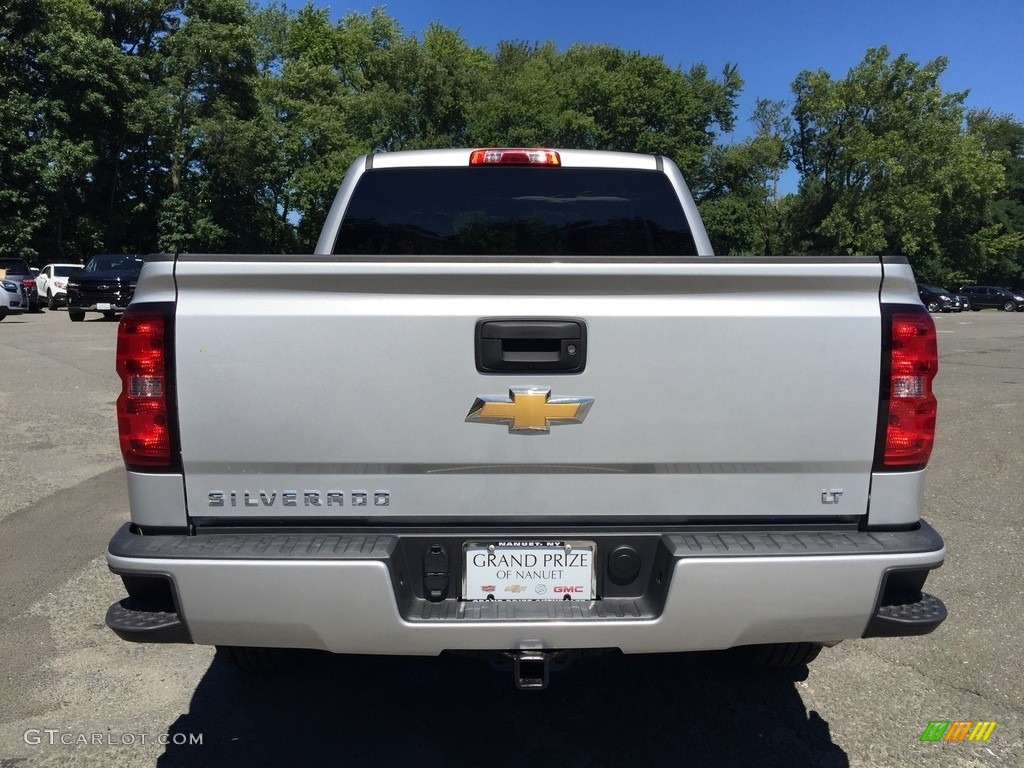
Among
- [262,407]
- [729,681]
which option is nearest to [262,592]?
[262,407]

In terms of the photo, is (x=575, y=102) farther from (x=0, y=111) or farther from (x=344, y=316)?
(x=344, y=316)

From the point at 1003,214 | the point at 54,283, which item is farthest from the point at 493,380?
the point at 1003,214

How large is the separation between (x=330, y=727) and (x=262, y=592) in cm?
101

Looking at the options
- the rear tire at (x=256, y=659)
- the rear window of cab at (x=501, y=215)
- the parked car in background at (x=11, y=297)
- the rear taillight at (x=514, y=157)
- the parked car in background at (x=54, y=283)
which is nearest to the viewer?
the rear tire at (x=256, y=659)

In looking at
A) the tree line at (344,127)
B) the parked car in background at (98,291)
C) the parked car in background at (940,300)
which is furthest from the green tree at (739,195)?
the parked car in background at (98,291)

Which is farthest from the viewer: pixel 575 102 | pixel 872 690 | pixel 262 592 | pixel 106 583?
pixel 575 102

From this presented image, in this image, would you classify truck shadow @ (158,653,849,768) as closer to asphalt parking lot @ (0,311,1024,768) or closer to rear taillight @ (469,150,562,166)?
asphalt parking lot @ (0,311,1024,768)

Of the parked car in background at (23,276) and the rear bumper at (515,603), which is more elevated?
the rear bumper at (515,603)

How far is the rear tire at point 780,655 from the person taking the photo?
10.6 feet

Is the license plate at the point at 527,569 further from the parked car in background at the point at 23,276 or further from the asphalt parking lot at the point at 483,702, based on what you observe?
the parked car in background at the point at 23,276

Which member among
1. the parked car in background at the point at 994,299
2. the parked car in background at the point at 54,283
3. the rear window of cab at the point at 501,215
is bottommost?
the parked car in background at the point at 994,299

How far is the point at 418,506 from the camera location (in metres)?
2.42

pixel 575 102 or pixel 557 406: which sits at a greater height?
pixel 575 102

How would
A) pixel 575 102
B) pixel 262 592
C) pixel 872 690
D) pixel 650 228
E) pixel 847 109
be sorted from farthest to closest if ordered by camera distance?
pixel 847 109, pixel 575 102, pixel 650 228, pixel 872 690, pixel 262 592
